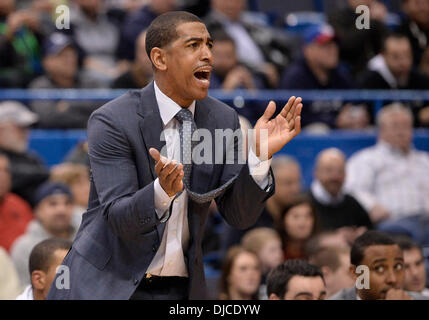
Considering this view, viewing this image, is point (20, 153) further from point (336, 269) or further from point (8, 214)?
point (336, 269)

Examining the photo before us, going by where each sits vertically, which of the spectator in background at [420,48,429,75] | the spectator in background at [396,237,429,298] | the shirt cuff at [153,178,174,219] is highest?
the spectator in background at [420,48,429,75]

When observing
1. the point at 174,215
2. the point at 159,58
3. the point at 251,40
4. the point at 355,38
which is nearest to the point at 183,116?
the point at 159,58

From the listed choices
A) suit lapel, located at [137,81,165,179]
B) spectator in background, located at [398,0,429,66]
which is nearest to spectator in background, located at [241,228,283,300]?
suit lapel, located at [137,81,165,179]

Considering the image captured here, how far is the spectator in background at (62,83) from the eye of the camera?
5.86 m

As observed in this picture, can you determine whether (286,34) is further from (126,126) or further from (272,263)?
(126,126)

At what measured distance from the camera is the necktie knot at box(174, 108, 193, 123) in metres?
2.69

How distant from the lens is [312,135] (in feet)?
19.5

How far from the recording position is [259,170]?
2625mm

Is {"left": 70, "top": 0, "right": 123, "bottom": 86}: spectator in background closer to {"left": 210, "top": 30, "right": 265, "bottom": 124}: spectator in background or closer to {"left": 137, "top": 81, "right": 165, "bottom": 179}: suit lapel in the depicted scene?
{"left": 210, "top": 30, "right": 265, "bottom": 124}: spectator in background

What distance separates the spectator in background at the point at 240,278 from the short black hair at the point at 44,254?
129 centimetres

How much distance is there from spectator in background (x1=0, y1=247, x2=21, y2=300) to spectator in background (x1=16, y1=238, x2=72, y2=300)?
102 cm

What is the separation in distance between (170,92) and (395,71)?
4.26 metres

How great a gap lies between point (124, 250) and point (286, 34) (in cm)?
519

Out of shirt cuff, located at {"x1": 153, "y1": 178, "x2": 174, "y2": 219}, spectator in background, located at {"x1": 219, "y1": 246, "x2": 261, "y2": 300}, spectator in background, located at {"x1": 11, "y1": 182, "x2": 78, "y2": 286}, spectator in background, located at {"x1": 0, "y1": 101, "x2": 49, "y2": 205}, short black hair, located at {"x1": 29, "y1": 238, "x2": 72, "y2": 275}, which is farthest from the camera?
spectator in background, located at {"x1": 0, "y1": 101, "x2": 49, "y2": 205}
